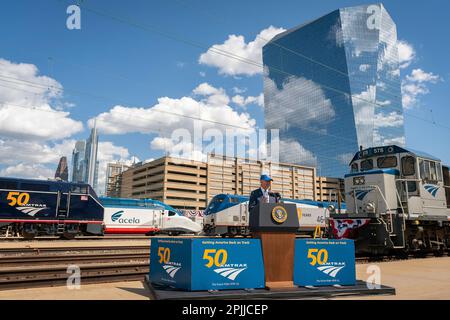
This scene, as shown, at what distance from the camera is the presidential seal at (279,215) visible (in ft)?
19.0

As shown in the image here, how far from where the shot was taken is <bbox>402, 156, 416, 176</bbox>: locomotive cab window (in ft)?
41.7

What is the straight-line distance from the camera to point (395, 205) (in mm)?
12477

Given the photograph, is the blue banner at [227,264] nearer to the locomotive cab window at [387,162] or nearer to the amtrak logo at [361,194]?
the amtrak logo at [361,194]

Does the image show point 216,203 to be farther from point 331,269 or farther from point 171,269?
point 171,269

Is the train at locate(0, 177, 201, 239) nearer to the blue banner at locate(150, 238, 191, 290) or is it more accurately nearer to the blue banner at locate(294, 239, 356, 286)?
the blue banner at locate(150, 238, 191, 290)

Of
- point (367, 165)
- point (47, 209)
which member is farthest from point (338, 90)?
point (47, 209)

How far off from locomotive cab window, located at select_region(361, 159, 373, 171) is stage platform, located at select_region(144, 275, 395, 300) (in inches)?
333

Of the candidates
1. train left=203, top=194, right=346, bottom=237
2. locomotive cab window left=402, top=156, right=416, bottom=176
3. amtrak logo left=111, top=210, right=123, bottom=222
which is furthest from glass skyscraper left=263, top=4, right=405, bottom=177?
locomotive cab window left=402, top=156, right=416, bottom=176

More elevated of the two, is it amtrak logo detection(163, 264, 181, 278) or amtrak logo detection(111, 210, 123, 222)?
amtrak logo detection(111, 210, 123, 222)

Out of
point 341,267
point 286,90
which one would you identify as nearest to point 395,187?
point 341,267

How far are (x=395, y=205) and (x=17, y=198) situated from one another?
2181 centimetres

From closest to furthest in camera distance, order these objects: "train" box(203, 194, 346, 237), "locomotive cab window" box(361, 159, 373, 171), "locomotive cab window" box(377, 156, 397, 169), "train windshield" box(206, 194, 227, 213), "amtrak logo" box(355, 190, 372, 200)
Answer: "amtrak logo" box(355, 190, 372, 200), "locomotive cab window" box(377, 156, 397, 169), "locomotive cab window" box(361, 159, 373, 171), "train" box(203, 194, 346, 237), "train windshield" box(206, 194, 227, 213)

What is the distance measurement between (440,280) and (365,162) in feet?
22.6

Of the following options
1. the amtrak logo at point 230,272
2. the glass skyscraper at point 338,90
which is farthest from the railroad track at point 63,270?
the glass skyscraper at point 338,90
